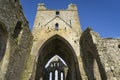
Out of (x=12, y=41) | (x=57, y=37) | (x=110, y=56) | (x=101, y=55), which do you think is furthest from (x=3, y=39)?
(x=57, y=37)

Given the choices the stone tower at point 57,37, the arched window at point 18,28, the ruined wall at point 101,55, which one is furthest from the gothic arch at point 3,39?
the ruined wall at point 101,55

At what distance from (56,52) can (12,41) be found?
8.99m

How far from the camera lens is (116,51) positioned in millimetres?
10555

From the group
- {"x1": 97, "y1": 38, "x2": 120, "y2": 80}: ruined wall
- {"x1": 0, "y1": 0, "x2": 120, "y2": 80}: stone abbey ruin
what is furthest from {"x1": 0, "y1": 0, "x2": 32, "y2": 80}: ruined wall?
{"x1": 97, "y1": 38, "x2": 120, "y2": 80}: ruined wall

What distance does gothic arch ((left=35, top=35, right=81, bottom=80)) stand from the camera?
1449 cm

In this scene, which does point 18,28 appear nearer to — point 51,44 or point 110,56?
point 51,44

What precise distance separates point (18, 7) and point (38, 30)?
530 cm

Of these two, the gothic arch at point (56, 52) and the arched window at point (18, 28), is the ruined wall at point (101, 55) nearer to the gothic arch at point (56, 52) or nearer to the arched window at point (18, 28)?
the gothic arch at point (56, 52)

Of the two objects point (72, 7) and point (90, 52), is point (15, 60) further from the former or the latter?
point (72, 7)

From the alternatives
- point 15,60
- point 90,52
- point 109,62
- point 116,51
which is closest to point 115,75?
point 109,62

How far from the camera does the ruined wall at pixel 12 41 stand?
27.3 ft

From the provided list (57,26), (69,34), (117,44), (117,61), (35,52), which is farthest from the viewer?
(57,26)

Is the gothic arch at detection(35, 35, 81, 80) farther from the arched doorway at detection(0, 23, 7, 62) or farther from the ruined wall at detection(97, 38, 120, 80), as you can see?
the arched doorway at detection(0, 23, 7, 62)

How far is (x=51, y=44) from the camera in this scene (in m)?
16.0
